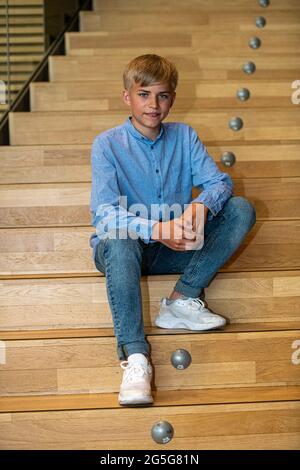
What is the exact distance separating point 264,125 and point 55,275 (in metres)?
0.98

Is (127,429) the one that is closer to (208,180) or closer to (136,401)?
(136,401)

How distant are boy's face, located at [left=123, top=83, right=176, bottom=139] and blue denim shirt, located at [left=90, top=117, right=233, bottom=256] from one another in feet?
0.19

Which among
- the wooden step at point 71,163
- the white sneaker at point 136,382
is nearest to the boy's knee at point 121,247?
the white sneaker at point 136,382

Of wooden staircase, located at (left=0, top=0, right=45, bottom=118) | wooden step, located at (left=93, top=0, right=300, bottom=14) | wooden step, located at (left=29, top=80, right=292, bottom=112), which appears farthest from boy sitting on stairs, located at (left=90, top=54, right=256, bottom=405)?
wooden step, located at (left=93, top=0, right=300, bottom=14)

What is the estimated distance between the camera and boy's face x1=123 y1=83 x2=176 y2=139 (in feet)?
6.13

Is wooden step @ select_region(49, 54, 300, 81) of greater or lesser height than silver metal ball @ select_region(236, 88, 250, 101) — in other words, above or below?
above

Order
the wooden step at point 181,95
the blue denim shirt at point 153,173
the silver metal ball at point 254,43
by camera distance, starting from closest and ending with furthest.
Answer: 1. the blue denim shirt at point 153,173
2. the wooden step at point 181,95
3. the silver metal ball at point 254,43

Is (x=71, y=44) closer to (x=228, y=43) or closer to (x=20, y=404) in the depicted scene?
(x=228, y=43)

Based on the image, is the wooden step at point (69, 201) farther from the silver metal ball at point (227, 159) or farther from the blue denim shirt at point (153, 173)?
the blue denim shirt at point (153, 173)

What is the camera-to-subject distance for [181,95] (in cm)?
275

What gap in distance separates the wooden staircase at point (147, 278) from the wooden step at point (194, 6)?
0.25m

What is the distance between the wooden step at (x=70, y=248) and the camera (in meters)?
2.10

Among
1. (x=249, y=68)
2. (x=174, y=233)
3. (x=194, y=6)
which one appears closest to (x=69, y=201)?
(x=174, y=233)

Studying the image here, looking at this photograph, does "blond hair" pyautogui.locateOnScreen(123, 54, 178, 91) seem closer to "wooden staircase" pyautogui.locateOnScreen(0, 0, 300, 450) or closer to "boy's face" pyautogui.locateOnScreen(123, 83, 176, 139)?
"boy's face" pyautogui.locateOnScreen(123, 83, 176, 139)
